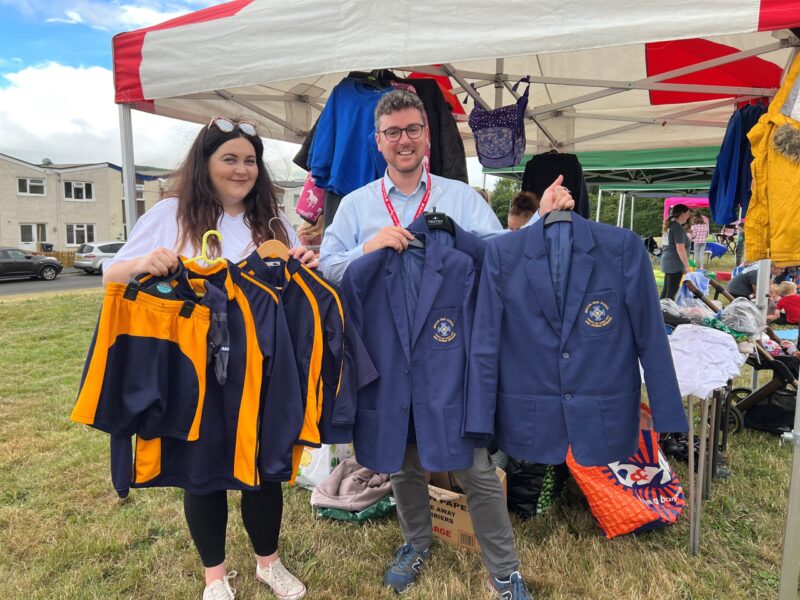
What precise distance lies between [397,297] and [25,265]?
24.1 metres

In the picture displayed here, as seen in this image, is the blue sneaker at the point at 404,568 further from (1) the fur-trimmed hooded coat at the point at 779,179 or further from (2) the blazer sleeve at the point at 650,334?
(1) the fur-trimmed hooded coat at the point at 779,179

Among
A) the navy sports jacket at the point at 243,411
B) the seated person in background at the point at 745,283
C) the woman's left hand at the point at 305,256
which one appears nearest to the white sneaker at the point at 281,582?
the navy sports jacket at the point at 243,411

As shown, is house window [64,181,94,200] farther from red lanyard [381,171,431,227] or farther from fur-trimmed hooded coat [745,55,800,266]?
fur-trimmed hooded coat [745,55,800,266]

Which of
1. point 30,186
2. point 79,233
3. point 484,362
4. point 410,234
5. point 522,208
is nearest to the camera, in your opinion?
point 484,362

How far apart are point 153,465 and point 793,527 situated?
2.31 m

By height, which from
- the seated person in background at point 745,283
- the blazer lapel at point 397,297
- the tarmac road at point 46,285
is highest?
the blazer lapel at point 397,297

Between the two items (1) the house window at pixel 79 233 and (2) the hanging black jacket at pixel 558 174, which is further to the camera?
(1) the house window at pixel 79 233

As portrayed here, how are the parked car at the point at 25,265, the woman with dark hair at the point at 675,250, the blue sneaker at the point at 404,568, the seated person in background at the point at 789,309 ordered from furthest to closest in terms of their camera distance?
the parked car at the point at 25,265
the woman with dark hair at the point at 675,250
the seated person in background at the point at 789,309
the blue sneaker at the point at 404,568

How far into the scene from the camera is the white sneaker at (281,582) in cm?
218

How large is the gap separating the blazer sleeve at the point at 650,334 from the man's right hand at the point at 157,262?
62.8 inches

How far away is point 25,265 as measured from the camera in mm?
20719

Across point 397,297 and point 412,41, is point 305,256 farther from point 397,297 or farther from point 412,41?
point 412,41

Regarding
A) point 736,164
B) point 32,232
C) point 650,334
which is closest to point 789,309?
point 736,164

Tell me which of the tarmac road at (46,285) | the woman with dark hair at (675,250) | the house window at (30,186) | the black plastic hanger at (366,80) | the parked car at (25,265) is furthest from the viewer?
the house window at (30,186)
